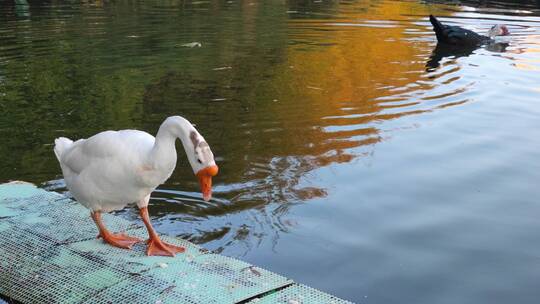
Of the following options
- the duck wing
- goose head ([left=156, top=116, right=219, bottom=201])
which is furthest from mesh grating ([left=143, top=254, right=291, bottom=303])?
the duck wing

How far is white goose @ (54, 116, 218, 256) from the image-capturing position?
356cm

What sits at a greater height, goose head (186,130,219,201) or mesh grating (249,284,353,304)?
goose head (186,130,219,201)

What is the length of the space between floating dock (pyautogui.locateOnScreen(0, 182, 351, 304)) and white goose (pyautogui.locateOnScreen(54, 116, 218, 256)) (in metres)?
0.19

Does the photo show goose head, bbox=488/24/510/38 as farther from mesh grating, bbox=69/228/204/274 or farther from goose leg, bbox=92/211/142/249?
goose leg, bbox=92/211/142/249

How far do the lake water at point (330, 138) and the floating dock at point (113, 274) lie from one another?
2.46 feet

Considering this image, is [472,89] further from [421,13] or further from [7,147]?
[421,13]

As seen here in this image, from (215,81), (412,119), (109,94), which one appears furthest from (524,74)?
(109,94)

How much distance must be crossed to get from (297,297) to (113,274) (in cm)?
122

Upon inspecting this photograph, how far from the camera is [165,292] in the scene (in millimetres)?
3670

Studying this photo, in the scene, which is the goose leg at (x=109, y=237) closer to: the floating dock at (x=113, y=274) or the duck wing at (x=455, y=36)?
the floating dock at (x=113, y=274)

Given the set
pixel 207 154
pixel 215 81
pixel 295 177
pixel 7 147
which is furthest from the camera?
pixel 215 81

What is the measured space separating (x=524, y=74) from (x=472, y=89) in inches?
71.8

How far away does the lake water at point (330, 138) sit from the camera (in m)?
4.90

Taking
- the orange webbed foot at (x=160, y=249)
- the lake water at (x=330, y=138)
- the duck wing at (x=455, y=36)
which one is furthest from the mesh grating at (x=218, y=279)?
the duck wing at (x=455, y=36)
